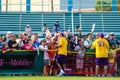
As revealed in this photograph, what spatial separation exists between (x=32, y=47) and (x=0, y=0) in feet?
64.2

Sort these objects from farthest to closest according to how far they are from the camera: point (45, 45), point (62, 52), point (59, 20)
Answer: point (59, 20) → point (45, 45) → point (62, 52)

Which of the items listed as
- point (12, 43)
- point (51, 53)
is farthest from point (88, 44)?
point (12, 43)

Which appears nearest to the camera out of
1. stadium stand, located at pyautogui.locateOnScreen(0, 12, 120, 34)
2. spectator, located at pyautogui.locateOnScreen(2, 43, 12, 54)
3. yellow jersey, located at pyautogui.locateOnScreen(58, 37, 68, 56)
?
spectator, located at pyautogui.locateOnScreen(2, 43, 12, 54)

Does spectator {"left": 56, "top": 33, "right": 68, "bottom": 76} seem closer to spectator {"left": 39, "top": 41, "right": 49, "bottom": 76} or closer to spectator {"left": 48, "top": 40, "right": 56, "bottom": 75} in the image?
spectator {"left": 48, "top": 40, "right": 56, "bottom": 75}

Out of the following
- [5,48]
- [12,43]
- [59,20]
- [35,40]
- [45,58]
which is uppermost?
[59,20]

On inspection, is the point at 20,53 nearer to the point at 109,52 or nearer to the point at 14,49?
the point at 14,49

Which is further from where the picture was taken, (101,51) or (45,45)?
(45,45)

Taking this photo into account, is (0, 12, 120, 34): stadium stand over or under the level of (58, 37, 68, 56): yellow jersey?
over

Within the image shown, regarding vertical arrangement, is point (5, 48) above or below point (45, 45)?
below

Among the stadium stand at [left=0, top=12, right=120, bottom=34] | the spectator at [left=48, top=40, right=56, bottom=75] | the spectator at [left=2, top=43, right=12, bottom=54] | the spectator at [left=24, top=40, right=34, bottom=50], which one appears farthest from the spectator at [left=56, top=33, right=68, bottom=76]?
the stadium stand at [left=0, top=12, right=120, bottom=34]

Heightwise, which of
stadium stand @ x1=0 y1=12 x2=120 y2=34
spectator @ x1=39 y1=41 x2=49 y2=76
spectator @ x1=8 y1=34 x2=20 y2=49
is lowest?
spectator @ x1=39 y1=41 x2=49 y2=76

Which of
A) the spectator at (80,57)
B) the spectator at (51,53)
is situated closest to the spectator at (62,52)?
the spectator at (51,53)

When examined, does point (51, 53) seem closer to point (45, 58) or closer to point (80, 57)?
point (45, 58)

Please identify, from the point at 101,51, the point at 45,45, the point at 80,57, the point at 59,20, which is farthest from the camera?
the point at 59,20
